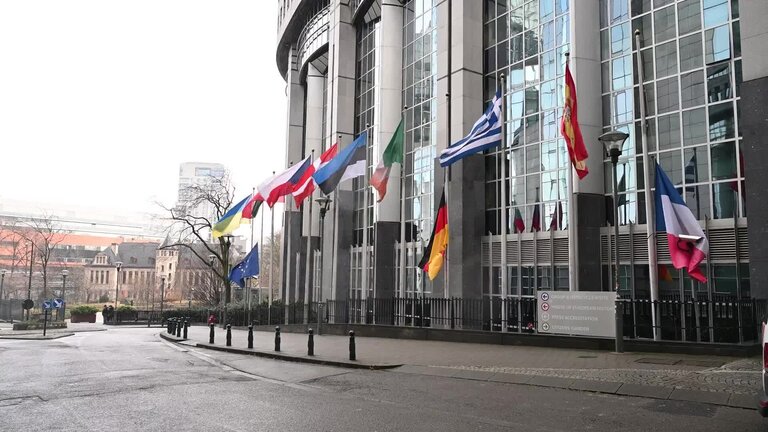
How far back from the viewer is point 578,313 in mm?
15828

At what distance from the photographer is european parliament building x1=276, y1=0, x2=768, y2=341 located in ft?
60.2

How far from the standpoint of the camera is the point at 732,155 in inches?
745

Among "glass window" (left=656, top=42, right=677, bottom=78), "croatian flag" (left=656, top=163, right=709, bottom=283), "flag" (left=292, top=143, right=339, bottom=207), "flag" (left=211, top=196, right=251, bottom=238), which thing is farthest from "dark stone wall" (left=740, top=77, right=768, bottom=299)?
"flag" (left=211, top=196, right=251, bottom=238)

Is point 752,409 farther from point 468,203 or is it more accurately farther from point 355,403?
point 468,203

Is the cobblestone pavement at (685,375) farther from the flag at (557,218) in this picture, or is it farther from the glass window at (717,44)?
the glass window at (717,44)

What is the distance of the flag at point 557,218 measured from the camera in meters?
23.5

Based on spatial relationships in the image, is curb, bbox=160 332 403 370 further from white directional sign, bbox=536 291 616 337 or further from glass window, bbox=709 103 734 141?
glass window, bbox=709 103 734 141

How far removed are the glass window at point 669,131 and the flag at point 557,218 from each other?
4.60m

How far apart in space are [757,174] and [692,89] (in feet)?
16.4

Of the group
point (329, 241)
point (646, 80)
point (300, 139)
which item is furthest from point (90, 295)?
point (646, 80)

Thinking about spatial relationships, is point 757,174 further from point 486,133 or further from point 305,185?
point 305,185

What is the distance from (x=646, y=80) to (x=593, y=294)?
34.7 feet

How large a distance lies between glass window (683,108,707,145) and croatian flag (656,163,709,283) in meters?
5.59

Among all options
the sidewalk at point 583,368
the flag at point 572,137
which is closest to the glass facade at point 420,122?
the flag at point 572,137
